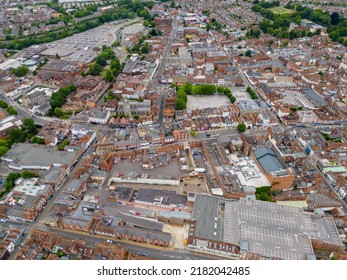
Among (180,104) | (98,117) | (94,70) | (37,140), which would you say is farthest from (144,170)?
(94,70)

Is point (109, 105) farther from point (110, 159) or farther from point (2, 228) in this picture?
point (2, 228)

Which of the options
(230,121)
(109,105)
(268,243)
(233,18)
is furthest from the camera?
(233,18)

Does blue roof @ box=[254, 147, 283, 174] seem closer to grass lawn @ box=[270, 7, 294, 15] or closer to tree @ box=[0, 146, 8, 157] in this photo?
tree @ box=[0, 146, 8, 157]

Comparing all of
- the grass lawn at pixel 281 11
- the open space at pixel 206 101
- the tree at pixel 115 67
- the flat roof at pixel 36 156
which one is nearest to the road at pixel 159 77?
the open space at pixel 206 101

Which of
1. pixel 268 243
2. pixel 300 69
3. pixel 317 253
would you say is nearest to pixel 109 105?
pixel 268 243

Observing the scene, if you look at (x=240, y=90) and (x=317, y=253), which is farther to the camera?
(x=240, y=90)

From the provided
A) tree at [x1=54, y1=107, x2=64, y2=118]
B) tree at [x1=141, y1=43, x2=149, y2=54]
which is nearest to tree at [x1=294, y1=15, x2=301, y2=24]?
tree at [x1=141, y1=43, x2=149, y2=54]

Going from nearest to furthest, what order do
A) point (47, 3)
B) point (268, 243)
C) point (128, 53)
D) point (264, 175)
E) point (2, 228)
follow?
point (268, 243) < point (2, 228) < point (264, 175) < point (128, 53) < point (47, 3)
